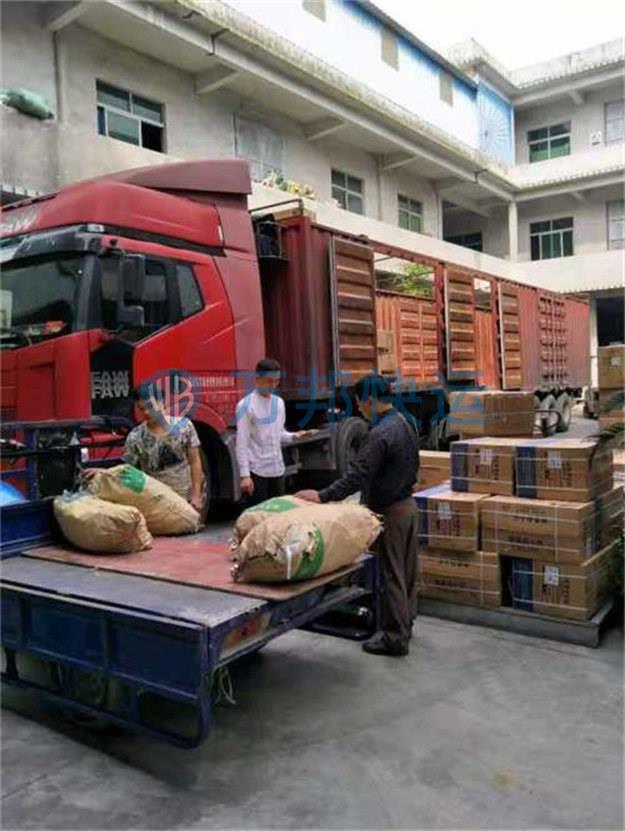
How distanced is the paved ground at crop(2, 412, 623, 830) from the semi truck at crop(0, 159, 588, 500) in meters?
1.40

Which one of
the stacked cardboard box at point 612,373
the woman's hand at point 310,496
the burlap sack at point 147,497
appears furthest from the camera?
the stacked cardboard box at point 612,373

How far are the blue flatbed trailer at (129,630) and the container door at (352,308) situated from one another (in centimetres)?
455

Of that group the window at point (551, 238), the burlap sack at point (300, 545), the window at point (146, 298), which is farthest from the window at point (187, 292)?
the window at point (551, 238)

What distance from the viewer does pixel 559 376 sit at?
14.7 metres

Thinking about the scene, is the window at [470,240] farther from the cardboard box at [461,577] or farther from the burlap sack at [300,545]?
the burlap sack at [300,545]

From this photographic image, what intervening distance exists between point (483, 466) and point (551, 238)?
76.0 ft

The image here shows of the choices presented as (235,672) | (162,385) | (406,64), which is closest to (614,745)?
(235,672)

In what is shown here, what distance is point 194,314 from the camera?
20.8 feet

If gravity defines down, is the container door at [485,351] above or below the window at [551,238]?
below

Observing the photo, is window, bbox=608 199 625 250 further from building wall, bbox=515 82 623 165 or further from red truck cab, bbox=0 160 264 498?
red truck cab, bbox=0 160 264 498

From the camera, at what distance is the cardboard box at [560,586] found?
13.6ft

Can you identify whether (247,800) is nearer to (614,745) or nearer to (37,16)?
(614,745)

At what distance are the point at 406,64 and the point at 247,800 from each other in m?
19.2

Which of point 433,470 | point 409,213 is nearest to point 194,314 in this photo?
point 433,470
